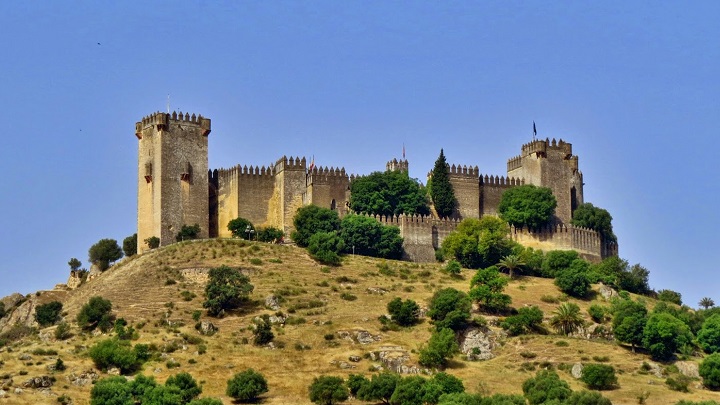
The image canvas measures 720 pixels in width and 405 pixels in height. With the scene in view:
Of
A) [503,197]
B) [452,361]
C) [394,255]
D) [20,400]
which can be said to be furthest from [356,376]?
[503,197]

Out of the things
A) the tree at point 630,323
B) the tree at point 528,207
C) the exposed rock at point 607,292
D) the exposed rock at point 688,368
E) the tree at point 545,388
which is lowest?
the tree at point 545,388

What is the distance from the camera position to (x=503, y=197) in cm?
10644

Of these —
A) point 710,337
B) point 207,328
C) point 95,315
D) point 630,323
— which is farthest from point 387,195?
point 95,315

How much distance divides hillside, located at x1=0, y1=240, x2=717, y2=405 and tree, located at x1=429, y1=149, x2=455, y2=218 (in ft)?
20.7

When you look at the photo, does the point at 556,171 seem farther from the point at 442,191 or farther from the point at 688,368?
the point at 688,368

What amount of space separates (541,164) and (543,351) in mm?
25118

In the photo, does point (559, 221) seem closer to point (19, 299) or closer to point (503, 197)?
point (503, 197)

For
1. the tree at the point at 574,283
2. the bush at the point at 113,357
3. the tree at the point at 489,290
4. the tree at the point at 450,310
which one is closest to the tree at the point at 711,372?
the tree at the point at 489,290

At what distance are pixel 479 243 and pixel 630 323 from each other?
1483 cm

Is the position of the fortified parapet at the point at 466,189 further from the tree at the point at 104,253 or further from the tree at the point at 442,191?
the tree at the point at 104,253

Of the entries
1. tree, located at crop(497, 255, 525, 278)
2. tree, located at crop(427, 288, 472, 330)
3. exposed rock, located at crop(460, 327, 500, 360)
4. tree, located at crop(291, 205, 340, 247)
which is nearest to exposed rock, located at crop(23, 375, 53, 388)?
tree, located at crop(427, 288, 472, 330)

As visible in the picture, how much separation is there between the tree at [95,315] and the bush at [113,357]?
4446 millimetres

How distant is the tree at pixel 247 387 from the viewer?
76.9 meters

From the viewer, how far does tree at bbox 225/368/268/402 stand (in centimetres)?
7688
